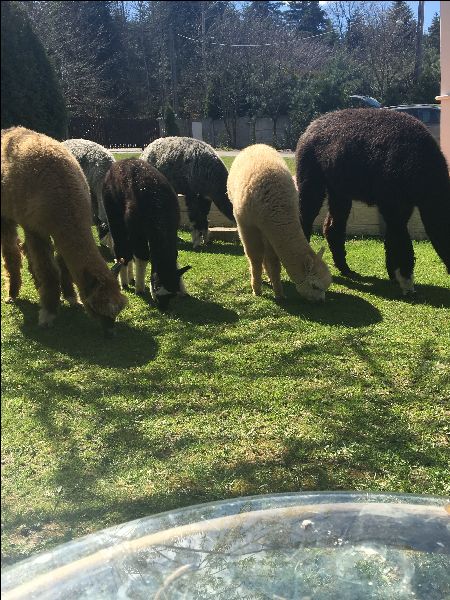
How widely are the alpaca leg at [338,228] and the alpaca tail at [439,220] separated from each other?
1094 millimetres

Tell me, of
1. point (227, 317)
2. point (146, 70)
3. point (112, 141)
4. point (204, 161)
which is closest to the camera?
point (146, 70)

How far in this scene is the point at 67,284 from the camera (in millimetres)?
3988

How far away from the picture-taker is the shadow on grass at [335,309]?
228 inches

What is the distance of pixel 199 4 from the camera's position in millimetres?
2057

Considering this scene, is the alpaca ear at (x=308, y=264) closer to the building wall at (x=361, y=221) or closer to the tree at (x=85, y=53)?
the building wall at (x=361, y=221)

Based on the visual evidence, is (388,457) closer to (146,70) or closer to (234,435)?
(234,435)

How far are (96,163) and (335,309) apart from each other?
2.97 metres

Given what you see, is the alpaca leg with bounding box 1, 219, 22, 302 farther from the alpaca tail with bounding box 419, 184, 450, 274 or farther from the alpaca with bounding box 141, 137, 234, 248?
the alpaca with bounding box 141, 137, 234, 248

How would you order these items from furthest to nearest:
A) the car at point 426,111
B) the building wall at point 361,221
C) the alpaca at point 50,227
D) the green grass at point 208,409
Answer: the building wall at point 361,221
the car at point 426,111
the green grass at point 208,409
the alpaca at point 50,227

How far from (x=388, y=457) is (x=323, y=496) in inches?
31.1

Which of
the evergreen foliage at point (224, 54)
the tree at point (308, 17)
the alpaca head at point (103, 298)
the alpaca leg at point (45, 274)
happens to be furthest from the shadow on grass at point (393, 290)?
the tree at point (308, 17)

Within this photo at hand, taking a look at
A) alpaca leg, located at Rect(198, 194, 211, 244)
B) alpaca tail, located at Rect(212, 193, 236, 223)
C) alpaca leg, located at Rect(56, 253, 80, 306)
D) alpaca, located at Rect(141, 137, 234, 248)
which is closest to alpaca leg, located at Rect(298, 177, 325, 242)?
alpaca, located at Rect(141, 137, 234, 248)

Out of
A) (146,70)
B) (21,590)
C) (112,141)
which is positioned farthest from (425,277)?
(21,590)

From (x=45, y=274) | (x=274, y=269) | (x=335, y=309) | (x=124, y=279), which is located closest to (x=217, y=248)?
(x=274, y=269)
